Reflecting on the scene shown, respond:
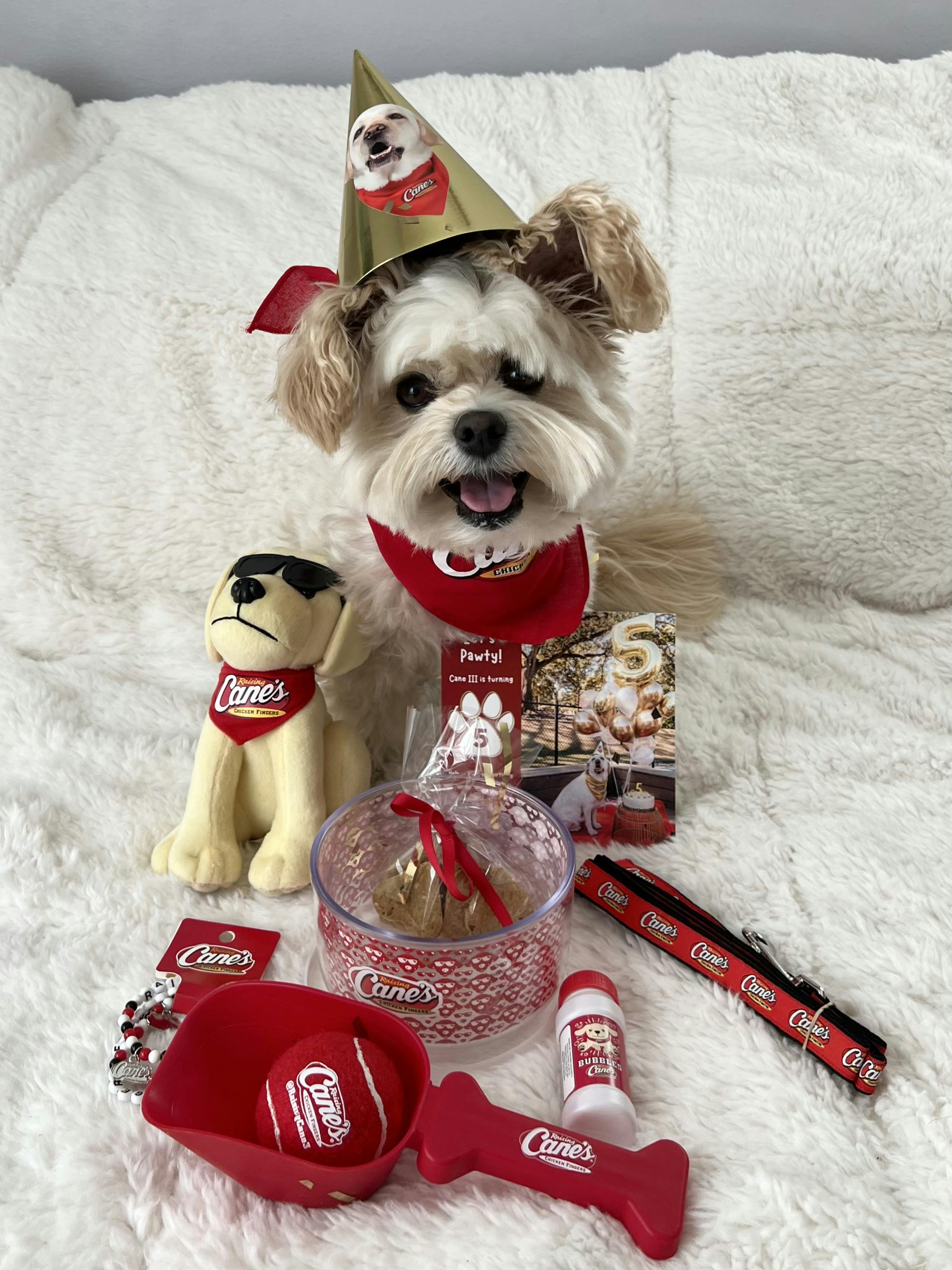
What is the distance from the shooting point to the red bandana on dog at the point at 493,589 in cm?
114

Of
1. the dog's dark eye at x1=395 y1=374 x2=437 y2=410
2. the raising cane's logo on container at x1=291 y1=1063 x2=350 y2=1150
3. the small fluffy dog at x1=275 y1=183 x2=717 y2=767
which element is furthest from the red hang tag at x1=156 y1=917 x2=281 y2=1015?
the dog's dark eye at x1=395 y1=374 x2=437 y2=410

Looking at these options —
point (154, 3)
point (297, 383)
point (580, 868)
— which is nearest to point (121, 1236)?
point (580, 868)

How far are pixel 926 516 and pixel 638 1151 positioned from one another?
3.64ft

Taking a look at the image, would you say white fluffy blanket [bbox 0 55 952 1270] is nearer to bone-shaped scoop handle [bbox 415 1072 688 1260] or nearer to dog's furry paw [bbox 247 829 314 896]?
dog's furry paw [bbox 247 829 314 896]

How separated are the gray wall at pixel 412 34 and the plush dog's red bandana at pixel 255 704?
1149mm

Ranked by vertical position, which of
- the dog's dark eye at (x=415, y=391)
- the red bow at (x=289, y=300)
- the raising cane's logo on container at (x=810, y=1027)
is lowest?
the raising cane's logo on container at (x=810, y=1027)

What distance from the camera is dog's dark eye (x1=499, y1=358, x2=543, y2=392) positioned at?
40.6 inches

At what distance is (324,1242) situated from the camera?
0.72 m

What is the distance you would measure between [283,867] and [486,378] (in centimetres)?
54

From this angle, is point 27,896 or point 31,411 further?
point 31,411

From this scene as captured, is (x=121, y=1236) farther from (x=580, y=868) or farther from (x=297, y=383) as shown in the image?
(x=297, y=383)

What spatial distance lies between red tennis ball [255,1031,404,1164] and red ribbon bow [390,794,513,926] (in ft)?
0.56

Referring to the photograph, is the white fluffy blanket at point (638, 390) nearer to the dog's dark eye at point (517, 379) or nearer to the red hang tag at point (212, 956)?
the red hang tag at point (212, 956)

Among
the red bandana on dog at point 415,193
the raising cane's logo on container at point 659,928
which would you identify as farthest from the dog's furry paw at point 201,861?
the red bandana on dog at point 415,193
